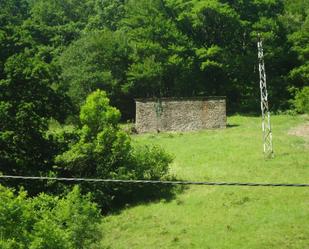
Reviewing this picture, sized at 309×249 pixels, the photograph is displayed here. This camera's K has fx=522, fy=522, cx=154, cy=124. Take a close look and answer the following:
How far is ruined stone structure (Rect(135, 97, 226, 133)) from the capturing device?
40719 millimetres

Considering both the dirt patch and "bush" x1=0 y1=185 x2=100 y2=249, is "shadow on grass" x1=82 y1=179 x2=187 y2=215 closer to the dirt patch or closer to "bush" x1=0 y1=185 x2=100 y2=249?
"bush" x1=0 y1=185 x2=100 y2=249

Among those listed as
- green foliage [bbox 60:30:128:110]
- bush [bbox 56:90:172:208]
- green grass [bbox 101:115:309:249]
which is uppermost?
green foliage [bbox 60:30:128:110]

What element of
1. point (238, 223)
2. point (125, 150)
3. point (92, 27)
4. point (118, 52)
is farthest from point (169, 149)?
point (92, 27)

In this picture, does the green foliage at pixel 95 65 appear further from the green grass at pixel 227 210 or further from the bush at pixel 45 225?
the bush at pixel 45 225

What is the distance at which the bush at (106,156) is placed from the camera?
2539 cm

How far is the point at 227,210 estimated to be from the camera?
2191cm

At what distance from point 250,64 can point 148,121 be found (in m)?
15.6

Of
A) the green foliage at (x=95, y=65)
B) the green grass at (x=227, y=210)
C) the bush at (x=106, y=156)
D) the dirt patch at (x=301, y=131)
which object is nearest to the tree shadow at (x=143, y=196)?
the bush at (x=106, y=156)

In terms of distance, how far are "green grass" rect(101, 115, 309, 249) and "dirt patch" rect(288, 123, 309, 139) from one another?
265 cm

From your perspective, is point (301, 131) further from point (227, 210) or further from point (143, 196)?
point (227, 210)

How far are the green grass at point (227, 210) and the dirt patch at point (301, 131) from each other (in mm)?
2650

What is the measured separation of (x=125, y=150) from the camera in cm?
2616

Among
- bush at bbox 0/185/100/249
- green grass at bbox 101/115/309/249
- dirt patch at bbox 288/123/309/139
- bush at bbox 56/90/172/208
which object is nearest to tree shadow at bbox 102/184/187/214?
bush at bbox 56/90/172/208

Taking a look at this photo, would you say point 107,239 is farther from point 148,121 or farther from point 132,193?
point 148,121
